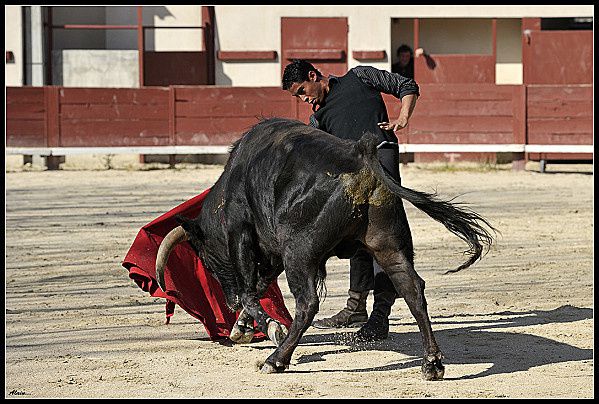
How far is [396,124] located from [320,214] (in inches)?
22.6

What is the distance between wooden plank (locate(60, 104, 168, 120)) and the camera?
14.4 m

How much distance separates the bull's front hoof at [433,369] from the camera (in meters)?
3.88

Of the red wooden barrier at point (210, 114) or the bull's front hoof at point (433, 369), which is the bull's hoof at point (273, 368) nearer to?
the bull's front hoof at point (433, 369)

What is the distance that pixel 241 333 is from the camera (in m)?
4.55

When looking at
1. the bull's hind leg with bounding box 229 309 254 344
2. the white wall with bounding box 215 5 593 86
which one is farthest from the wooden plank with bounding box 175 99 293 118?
the bull's hind leg with bounding box 229 309 254 344

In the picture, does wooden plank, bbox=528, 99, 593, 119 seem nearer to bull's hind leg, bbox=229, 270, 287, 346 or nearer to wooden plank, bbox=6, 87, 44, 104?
wooden plank, bbox=6, 87, 44, 104

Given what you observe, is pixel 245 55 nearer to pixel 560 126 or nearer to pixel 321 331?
pixel 560 126

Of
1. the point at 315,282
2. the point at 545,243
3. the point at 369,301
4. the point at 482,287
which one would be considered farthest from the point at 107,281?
the point at 545,243

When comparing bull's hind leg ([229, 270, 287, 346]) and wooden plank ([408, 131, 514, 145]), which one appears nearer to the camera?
bull's hind leg ([229, 270, 287, 346])

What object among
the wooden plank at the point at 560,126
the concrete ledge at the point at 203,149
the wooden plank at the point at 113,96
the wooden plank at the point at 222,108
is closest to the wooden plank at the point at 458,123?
the concrete ledge at the point at 203,149

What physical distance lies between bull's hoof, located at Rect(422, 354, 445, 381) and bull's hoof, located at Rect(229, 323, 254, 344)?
0.92 meters

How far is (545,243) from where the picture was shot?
768cm

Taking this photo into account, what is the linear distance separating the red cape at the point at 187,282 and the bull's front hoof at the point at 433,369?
104cm

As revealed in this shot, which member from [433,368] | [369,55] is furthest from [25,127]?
[433,368]
